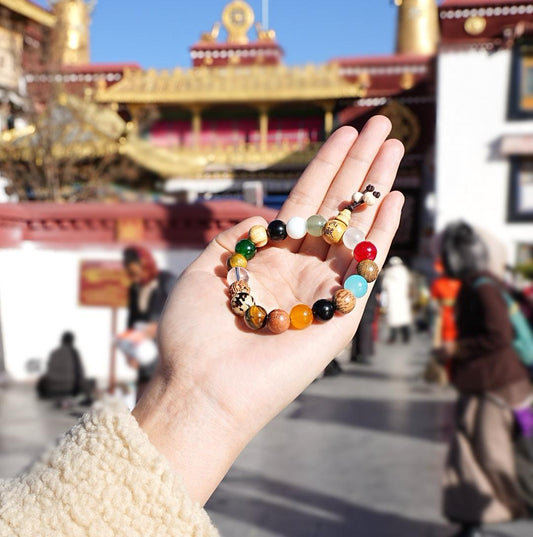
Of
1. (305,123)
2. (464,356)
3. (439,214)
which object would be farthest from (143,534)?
(305,123)

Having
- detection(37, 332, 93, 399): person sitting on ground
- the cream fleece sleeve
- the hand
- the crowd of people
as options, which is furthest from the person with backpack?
detection(37, 332, 93, 399): person sitting on ground

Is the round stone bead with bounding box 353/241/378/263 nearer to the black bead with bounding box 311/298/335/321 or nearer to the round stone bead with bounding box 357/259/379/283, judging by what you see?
the round stone bead with bounding box 357/259/379/283

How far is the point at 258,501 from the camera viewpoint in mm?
3842

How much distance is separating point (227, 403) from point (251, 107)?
1317 centimetres

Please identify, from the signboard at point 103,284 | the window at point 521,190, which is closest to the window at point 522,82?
the window at point 521,190

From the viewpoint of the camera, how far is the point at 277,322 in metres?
1.22

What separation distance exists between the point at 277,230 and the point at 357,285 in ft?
0.83

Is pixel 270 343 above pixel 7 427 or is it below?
above

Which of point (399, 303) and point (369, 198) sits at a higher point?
point (369, 198)

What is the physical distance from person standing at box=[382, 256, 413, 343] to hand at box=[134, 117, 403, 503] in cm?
808

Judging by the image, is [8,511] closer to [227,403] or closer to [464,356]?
[227,403]

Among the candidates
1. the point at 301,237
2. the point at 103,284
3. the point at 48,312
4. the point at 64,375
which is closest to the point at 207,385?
the point at 301,237

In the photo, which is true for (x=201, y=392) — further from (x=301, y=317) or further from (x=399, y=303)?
(x=399, y=303)

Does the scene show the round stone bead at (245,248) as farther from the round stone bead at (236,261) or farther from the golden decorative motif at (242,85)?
the golden decorative motif at (242,85)
